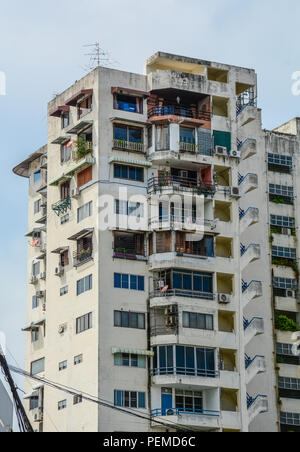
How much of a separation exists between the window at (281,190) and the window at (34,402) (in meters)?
22.1

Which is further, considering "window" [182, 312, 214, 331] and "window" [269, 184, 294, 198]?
"window" [269, 184, 294, 198]

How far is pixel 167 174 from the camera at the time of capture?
77312 mm

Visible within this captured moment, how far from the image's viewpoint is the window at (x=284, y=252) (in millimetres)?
82938

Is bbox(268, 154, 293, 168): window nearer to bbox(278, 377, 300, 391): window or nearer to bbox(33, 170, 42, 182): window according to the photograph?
bbox(278, 377, 300, 391): window

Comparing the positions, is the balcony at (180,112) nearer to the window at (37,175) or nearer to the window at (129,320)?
the window at (129,320)

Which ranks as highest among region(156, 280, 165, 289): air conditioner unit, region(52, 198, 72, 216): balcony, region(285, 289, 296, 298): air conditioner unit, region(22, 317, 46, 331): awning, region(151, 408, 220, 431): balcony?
region(52, 198, 72, 216): balcony

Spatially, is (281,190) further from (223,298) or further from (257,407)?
(257,407)

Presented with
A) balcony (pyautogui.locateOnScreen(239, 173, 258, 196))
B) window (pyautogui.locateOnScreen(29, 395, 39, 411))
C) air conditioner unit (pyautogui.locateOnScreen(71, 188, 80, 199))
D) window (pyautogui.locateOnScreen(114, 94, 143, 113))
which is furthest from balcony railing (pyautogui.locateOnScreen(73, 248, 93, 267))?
balcony (pyautogui.locateOnScreen(239, 173, 258, 196))

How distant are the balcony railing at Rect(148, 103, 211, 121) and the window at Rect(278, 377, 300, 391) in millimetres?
18427

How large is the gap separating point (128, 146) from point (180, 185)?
14.0 feet

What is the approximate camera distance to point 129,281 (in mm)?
74438

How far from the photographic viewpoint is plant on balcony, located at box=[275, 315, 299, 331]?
81.1 metres

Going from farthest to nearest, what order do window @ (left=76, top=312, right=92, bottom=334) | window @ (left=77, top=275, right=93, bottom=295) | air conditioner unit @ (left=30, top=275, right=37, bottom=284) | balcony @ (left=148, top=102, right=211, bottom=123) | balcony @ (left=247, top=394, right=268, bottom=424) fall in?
air conditioner unit @ (left=30, top=275, right=37, bottom=284)
balcony @ (left=148, top=102, right=211, bottom=123)
window @ (left=77, top=275, right=93, bottom=295)
balcony @ (left=247, top=394, right=268, bottom=424)
window @ (left=76, top=312, right=92, bottom=334)

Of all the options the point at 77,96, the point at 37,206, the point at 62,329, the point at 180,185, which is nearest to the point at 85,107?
the point at 77,96
